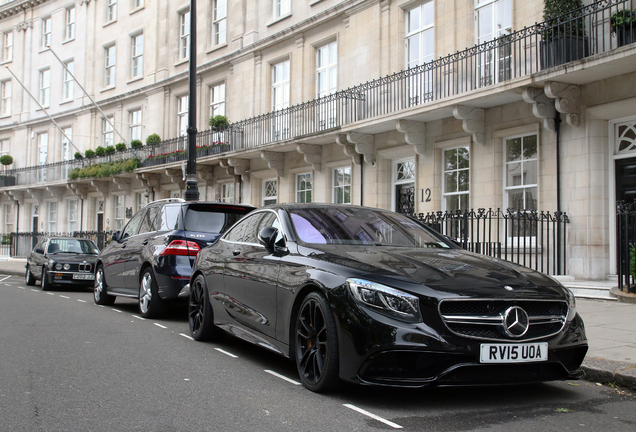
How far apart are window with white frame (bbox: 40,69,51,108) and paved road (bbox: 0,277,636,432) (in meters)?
34.2

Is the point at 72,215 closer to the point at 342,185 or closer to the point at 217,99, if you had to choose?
the point at 217,99

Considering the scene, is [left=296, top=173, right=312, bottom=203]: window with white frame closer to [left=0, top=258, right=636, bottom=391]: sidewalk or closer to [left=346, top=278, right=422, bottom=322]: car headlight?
[left=0, top=258, right=636, bottom=391]: sidewalk

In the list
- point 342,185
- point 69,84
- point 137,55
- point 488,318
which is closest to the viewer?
point 488,318

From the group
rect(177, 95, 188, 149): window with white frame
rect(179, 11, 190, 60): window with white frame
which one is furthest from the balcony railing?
rect(179, 11, 190, 60): window with white frame

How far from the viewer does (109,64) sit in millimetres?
33562

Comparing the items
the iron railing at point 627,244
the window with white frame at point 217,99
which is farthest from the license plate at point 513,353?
the window with white frame at point 217,99

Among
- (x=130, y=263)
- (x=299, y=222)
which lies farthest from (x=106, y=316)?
(x=299, y=222)

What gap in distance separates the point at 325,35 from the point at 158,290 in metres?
13.8

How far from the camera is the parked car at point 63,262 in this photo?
16.1 metres

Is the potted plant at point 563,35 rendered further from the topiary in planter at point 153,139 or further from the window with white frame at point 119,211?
the window with white frame at point 119,211

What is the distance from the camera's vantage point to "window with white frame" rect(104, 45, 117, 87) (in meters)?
33.2

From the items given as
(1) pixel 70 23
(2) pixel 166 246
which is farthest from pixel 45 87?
(2) pixel 166 246

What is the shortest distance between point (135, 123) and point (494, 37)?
20356mm

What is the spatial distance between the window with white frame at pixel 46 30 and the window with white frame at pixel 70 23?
185cm
